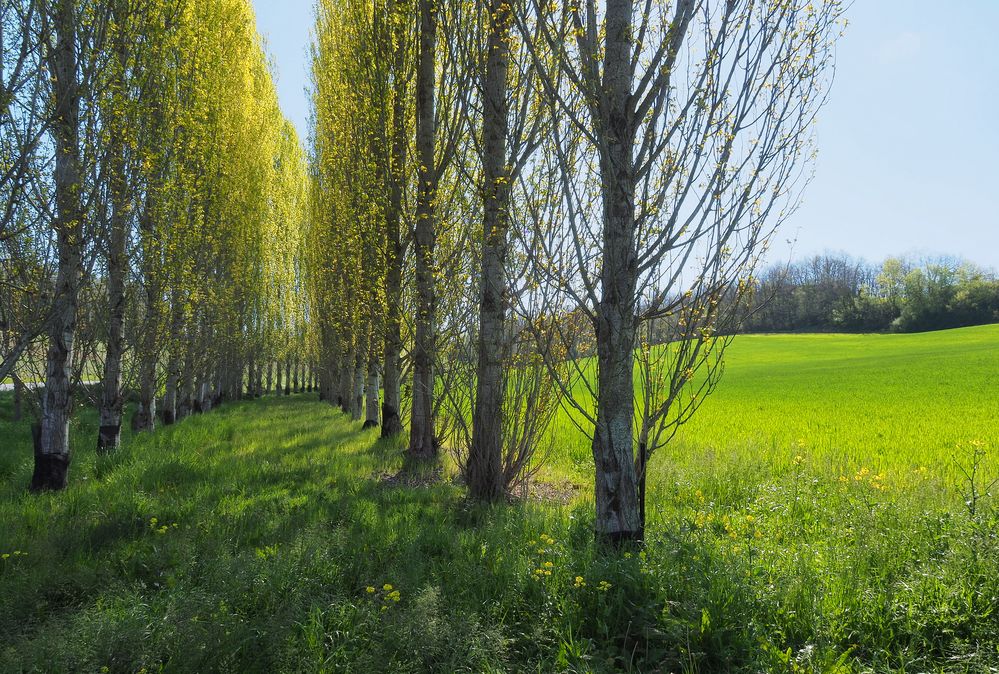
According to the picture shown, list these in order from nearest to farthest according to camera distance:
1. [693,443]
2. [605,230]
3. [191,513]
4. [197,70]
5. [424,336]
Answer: [605,230]
[191,513]
[424,336]
[197,70]
[693,443]

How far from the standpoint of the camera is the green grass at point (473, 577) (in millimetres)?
2816

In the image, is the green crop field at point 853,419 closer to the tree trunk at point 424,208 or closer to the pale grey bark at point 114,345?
the tree trunk at point 424,208

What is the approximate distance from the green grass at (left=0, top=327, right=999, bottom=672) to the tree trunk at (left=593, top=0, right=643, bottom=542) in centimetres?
37

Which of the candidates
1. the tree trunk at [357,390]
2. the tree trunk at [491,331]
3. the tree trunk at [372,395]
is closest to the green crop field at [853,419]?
the tree trunk at [491,331]

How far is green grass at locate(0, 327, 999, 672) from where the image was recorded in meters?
2.82

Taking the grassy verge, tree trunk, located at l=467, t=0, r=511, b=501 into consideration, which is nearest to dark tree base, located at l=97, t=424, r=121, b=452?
the grassy verge

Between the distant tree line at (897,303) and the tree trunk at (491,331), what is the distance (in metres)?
58.7

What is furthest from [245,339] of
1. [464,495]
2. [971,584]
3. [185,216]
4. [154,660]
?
[971,584]

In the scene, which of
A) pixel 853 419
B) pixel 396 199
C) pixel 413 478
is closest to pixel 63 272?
pixel 396 199

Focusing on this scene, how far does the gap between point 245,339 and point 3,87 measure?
15.6 meters

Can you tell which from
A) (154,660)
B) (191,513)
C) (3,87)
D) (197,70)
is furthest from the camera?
(197,70)

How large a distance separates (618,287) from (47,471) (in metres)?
6.22

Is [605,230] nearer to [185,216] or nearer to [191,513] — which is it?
[191,513]

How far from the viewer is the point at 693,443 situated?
10086 millimetres
